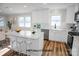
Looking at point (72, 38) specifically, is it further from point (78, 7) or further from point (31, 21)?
point (31, 21)

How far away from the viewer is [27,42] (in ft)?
3.07

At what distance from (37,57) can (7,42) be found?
16.3 inches

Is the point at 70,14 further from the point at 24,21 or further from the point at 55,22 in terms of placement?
the point at 24,21

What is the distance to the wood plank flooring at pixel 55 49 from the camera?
871mm

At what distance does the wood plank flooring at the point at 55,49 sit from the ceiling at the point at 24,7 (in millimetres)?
427

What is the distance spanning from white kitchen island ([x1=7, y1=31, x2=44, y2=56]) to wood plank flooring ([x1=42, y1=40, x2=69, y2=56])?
68 mm

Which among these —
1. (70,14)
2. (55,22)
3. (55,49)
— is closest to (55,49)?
(55,49)

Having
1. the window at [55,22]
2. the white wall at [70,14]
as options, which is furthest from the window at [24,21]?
the white wall at [70,14]

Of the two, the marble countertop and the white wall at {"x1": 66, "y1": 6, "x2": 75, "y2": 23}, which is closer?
the white wall at {"x1": 66, "y1": 6, "x2": 75, "y2": 23}

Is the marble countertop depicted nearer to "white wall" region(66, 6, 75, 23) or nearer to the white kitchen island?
the white kitchen island

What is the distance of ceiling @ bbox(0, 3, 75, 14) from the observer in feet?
2.74

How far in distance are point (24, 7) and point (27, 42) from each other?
421 mm

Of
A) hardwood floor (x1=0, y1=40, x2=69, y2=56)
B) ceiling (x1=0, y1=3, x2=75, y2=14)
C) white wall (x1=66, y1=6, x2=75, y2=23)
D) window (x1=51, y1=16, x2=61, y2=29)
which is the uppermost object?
ceiling (x1=0, y1=3, x2=75, y2=14)

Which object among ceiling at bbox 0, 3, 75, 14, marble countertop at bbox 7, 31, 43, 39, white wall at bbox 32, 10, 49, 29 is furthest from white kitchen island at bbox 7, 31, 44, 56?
ceiling at bbox 0, 3, 75, 14
